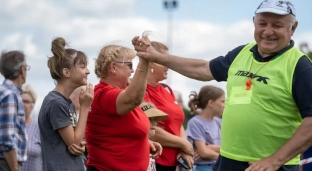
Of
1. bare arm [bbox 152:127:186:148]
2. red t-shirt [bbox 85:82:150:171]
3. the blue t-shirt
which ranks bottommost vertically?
the blue t-shirt

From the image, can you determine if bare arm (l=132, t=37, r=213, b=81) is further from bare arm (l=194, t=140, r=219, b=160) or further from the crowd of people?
bare arm (l=194, t=140, r=219, b=160)

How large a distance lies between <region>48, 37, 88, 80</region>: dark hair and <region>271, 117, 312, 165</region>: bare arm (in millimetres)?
2103

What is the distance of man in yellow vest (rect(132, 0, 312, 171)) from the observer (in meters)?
4.33

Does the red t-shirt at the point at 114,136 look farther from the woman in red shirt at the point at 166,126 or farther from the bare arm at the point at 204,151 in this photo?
the bare arm at the point at 204,151

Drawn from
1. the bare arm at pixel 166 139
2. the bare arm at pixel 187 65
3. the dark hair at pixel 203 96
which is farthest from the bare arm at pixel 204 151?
the bare arm at pixel 187 65

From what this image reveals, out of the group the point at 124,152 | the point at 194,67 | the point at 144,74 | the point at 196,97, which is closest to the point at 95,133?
the point at 124,152

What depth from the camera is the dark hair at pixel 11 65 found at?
700 centimetres

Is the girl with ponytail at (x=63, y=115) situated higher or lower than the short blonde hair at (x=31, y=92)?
higher

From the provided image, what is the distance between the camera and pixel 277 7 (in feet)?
14.7

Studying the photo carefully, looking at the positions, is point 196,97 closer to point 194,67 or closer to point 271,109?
point 194,67

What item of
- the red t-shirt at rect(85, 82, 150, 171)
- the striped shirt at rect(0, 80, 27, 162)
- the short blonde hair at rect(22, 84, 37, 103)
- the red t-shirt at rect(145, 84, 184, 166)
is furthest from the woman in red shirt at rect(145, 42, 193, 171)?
the short blonde hair at rect(22, 84, 37, 103)

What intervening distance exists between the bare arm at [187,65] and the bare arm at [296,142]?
97 cm

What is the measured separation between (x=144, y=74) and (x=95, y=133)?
735 millimetres

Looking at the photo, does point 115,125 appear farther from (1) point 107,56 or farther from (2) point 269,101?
(2) point 269,101
